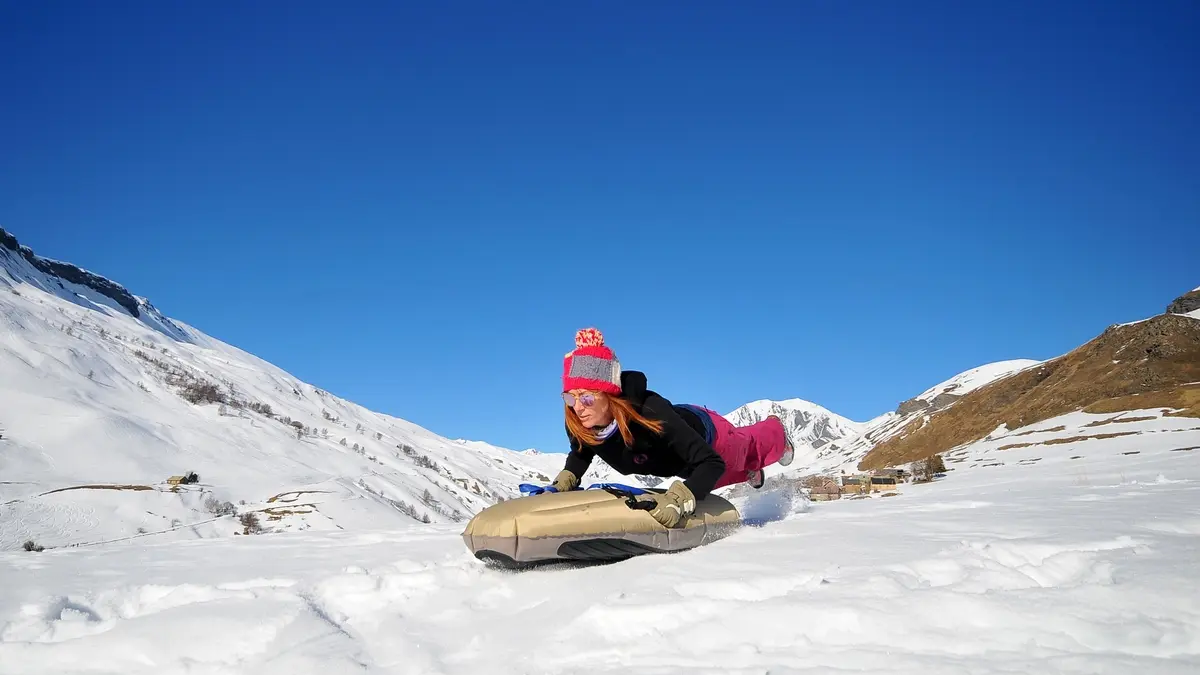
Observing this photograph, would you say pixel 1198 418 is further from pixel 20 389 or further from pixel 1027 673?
pixel 20 389

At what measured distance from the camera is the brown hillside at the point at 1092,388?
1391 inches

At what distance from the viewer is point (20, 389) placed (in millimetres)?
23188

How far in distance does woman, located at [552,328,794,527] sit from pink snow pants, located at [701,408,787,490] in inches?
22.4

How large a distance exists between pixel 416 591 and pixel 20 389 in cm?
2787

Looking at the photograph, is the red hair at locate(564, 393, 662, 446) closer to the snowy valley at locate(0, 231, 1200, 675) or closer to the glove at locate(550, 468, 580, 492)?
the glove at locate(550, 468, 580, 492)

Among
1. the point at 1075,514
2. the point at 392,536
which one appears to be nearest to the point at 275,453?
the point at 392,536

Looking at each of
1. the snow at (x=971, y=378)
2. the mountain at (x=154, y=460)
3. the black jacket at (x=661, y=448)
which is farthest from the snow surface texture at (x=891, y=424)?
Answer: the black jacket at (x=661, y=448)

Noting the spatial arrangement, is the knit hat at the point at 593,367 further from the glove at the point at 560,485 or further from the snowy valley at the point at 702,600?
the snowy valley at the point at 702,600

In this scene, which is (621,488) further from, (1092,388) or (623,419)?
(1092,388)

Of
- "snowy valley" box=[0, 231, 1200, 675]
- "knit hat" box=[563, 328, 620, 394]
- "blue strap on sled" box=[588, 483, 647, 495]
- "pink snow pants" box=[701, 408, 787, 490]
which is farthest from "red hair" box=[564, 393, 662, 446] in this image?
"pink snow pants" box=[701, 408, 787, 490]

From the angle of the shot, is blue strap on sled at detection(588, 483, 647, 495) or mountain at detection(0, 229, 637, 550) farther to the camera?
mountain at detection(0, 229, 637, 550)

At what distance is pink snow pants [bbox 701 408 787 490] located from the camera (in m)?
6.02

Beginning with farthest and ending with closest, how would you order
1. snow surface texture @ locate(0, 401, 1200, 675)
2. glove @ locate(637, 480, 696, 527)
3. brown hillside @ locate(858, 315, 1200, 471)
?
1. brown hillside @ locate(858, 315, 1200, 471)
2. glove @ locate(637, 480, 696, 527)
3. snow surface texture @ locate(0, 401, 1200, 675)

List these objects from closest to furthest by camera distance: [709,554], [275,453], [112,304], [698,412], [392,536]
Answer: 1. [709,554]
2. [698,412]
3. [392,536]
4. [275,453]
5. [112,304]
